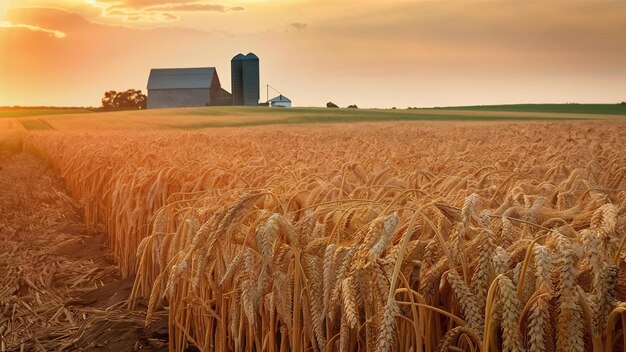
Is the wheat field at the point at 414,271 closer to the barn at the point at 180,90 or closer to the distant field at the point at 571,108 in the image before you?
the distant field at the point at 571,108

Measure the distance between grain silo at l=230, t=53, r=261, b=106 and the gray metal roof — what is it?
110 inches

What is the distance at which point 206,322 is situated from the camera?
3.75 metres

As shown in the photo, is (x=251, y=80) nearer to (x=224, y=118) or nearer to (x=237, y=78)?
(x=237, y=78)

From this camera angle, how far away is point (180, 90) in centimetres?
7956

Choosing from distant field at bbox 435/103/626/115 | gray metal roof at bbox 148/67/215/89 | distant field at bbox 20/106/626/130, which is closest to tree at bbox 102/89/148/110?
gray metal roof at bbox 148/67/215/89

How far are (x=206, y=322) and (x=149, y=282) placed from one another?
1.99 metres

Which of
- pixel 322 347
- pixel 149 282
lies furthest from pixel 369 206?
pixel 149 282

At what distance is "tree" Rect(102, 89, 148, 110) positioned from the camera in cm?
8531

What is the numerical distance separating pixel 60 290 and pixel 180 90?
244 feet

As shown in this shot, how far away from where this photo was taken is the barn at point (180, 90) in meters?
79.3

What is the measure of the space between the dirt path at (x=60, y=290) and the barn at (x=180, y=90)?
227 feet

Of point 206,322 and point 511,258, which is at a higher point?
point 511,258

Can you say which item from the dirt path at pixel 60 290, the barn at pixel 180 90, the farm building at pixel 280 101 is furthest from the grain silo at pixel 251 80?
the dirt path at pixel 60 290

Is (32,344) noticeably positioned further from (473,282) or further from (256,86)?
(256,86)
